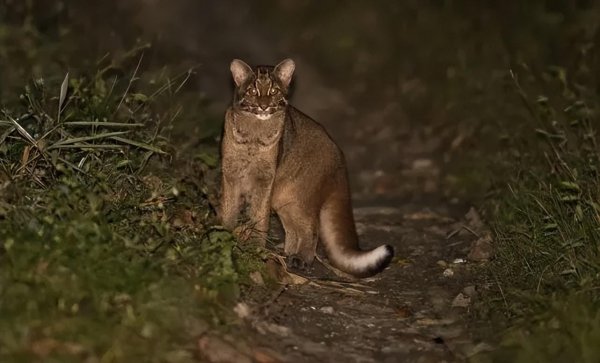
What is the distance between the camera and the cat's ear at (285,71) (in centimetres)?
752

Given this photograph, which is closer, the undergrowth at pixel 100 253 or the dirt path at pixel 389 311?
the undergrowth at pixel 100 253

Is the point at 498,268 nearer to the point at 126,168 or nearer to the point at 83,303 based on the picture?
the point at 126,168

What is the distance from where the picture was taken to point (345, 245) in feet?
25.7

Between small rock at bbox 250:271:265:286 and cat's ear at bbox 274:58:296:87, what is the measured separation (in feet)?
4.77

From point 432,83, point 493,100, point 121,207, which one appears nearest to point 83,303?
point 121,207

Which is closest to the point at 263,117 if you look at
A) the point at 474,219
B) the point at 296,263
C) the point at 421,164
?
the point at 296,263

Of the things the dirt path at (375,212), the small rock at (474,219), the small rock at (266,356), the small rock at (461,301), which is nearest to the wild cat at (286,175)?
the dirt path at (375,212)

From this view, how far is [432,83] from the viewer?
12586 millimetres

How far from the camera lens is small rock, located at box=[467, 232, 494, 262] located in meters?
8.01

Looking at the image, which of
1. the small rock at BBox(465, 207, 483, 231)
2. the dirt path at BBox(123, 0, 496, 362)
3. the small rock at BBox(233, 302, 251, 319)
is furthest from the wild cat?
the small rock at BBox(465, 207, 483, 231)

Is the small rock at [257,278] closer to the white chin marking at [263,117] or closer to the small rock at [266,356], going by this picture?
the small rock at [266,356]

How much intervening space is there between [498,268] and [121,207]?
2658 millimetres

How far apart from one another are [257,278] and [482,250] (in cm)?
209

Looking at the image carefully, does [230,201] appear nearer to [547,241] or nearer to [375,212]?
[375,212]
